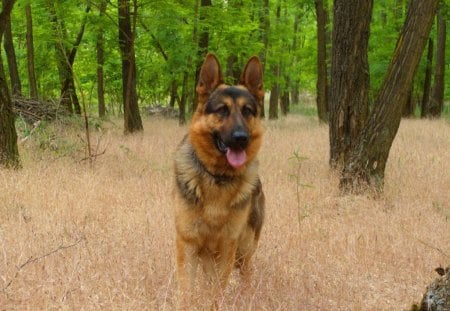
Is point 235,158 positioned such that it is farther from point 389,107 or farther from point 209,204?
point 389,107

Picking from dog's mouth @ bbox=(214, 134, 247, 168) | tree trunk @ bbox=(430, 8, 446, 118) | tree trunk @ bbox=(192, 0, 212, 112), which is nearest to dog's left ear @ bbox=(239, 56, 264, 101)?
dog's mouth @ bbox=(214, 134, 247, 168)

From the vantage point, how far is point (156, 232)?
5258 mm

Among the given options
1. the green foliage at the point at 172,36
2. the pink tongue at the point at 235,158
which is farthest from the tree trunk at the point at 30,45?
the pink tongue at the point at 235,158

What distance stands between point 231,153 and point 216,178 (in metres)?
0.24

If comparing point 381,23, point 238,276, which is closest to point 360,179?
point 238,276

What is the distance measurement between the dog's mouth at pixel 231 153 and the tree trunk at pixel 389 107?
12.4 feet

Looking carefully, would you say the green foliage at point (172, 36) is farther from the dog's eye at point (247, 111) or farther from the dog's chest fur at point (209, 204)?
the dog's chest fur at point (209, 204)

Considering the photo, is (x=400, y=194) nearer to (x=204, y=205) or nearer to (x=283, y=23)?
(x=204, y=205)

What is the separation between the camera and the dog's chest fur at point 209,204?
12.4 ft

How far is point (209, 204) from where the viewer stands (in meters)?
3.83

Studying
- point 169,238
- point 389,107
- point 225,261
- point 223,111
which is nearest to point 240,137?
point 223,111

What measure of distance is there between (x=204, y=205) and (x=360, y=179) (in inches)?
163

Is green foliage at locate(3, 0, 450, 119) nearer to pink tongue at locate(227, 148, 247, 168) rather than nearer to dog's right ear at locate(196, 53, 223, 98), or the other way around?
dog's right ear at locate(196, 53, 223, 98)

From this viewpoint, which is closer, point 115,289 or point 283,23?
point 115,289
